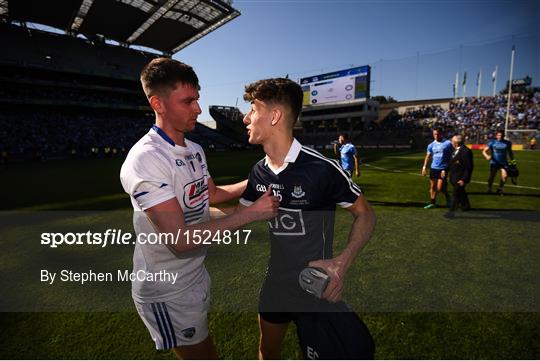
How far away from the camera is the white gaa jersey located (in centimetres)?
164

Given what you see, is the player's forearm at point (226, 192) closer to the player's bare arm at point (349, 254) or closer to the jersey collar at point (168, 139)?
the jersey collar at point (168, 139)

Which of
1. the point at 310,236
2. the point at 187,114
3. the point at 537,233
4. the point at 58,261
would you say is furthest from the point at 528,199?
the point at 58,261

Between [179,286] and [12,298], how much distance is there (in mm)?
3555

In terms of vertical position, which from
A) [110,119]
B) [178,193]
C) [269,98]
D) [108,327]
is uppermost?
[110,119]

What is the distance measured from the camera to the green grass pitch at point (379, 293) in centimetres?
289

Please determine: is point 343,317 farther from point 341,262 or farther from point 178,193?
point 178,193

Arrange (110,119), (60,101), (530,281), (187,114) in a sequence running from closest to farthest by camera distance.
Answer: (187,114), (530,281), (60,101), (110,119)

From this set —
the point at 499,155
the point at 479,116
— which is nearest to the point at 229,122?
the point at 479,116

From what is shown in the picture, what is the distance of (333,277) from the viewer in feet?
5.48

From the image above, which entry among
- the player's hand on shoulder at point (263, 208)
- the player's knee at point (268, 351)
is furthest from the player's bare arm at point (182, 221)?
the player's knee at point (268, 351)

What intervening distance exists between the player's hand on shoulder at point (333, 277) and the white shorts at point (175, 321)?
0.95 meters

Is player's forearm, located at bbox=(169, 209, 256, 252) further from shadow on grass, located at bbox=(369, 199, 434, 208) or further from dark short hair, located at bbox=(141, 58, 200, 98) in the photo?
shadow on grass, located at bbox=(369, 199, 434, 208)

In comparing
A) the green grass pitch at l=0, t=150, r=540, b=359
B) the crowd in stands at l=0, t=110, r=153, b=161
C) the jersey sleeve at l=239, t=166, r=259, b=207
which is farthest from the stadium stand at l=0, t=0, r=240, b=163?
the jersey sleeve at l=239, t=166, r=259, b=207

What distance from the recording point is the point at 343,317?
168 centimetres
